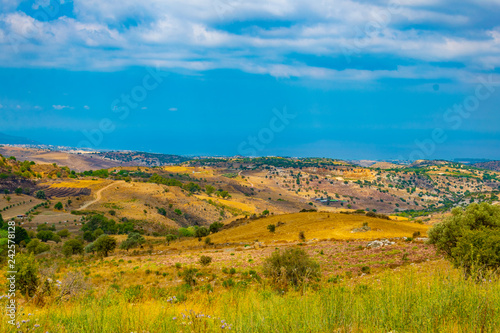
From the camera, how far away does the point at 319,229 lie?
41.8m

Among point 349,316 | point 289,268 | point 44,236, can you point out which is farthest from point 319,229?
point 44,236

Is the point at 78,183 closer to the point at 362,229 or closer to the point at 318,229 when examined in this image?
the point at 318,229

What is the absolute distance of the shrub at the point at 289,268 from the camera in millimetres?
15266

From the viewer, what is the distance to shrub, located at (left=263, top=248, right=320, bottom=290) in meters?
15.3

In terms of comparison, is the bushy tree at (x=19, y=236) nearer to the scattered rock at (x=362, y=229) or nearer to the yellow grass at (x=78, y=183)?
the scattered rock at (x=362, y=229)

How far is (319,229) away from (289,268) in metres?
26.9

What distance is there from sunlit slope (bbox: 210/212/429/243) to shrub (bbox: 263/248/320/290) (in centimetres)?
2016

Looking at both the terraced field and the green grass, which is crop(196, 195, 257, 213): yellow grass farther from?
the green grass

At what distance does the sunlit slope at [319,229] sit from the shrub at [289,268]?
20161 millimetres

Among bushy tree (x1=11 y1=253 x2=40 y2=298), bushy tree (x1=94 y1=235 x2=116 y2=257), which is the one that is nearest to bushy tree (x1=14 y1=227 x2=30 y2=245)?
bushy tree (x1=94 y1=235 x2=116 y2=257)

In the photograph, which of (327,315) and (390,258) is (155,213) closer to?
(390,258)

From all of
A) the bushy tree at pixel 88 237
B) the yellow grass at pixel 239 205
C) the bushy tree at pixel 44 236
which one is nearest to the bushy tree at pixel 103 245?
the bushy tree at pixel 88 237

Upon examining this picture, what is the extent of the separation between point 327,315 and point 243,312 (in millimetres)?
1242

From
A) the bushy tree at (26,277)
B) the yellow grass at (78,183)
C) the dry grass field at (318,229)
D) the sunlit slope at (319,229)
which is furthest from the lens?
the yellow grass at (78,183)
